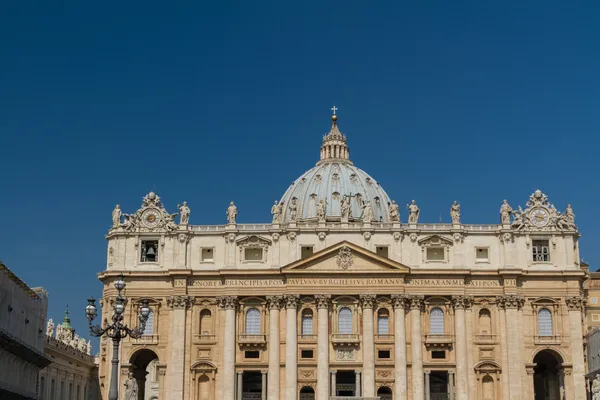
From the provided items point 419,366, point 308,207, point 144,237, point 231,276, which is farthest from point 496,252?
point 308,207

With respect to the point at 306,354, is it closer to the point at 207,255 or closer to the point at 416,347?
the point at 416,347

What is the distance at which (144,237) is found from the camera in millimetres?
90938

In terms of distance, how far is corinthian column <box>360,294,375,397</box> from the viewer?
86.0 meters

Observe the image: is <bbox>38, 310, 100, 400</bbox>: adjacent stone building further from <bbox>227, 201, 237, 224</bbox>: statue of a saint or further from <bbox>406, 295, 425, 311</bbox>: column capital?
<bbox>406, 295, 425, 311</bbox>: column capital

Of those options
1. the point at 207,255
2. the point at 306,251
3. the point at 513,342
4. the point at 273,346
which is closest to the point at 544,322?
the point at 513,342

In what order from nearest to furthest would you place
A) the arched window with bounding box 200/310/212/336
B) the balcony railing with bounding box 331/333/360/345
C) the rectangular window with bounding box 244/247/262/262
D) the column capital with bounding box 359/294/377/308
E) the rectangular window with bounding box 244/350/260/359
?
the balcony railing with bounding box 331/333/360/345 → the column capital with bounding box 359/294/377/308 → the rectangular window with bounding box 244/350/260/359 → the arched window with bounding box 200/310/212/336 → the rectangular window with bounding box 244/247/262/262

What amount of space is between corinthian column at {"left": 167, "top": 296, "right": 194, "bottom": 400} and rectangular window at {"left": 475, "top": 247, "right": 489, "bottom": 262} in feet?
82.0

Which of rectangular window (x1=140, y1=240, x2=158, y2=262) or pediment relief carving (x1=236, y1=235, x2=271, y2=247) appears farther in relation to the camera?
rectangular window (x1=140, y1=240, x2=158, y2=262)

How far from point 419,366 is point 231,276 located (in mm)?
17630

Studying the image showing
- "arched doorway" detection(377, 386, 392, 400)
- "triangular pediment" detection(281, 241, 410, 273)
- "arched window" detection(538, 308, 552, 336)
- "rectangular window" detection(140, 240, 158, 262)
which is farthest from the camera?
"rectangular window" detection(140, 240, 158, 262)

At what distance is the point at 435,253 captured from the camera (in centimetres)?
9025

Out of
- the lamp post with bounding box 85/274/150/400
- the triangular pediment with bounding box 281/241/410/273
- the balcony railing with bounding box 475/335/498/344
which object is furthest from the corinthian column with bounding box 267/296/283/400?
the lamp post with bounding box 85/274/150/400

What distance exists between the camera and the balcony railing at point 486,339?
87.8 metres

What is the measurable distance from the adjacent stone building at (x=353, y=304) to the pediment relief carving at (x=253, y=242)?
0.40 ft
